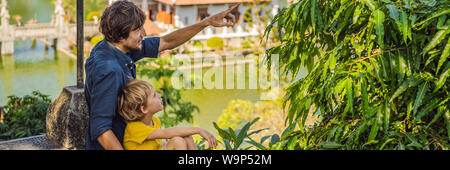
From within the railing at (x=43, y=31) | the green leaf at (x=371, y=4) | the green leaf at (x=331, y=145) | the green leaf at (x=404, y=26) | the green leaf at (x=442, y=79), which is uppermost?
the railing at (x=43, y=31)

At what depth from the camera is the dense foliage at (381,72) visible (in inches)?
56.2

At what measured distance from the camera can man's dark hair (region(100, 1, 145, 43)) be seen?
1428 mm

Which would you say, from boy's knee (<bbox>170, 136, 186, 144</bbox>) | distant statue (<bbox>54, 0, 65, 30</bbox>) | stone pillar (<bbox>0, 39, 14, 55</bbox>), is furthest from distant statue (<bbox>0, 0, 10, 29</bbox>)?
boy's knee (<bbox>170, 136, 186, 144</bbox>)

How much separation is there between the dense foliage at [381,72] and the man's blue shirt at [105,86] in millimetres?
476

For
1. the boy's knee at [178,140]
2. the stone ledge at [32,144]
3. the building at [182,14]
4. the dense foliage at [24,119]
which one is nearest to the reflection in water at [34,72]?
the building at [182,14]

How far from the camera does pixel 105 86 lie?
137cm

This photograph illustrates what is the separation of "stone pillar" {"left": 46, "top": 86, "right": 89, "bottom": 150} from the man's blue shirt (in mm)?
1536

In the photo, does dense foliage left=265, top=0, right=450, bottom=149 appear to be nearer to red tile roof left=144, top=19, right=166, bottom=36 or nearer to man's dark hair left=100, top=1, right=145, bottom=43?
man's dark hair left=100, top=1, right=145, bottom=43

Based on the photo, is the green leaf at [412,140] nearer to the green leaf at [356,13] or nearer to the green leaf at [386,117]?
the green leaf at [386,117]

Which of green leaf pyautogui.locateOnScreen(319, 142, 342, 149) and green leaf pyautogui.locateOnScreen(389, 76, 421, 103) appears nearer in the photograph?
green leaf pyautogui.locateOnScreen(389, 76, 421, 103)

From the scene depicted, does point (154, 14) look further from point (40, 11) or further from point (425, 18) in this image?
point (425, 18)

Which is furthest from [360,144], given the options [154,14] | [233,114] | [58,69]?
[154,14]

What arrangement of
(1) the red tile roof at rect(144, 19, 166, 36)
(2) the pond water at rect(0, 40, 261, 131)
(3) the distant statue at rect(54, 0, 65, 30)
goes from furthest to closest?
(1) the red tile roof at rect(144, 19, 166, 36)
(3) the distant statue at rect(54, 0, 65, 30)
(2) the pond water at rect(0, 40, 261, 131)

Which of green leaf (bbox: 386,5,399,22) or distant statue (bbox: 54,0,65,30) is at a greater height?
distant statue (bbox: 54,0,65,30)
